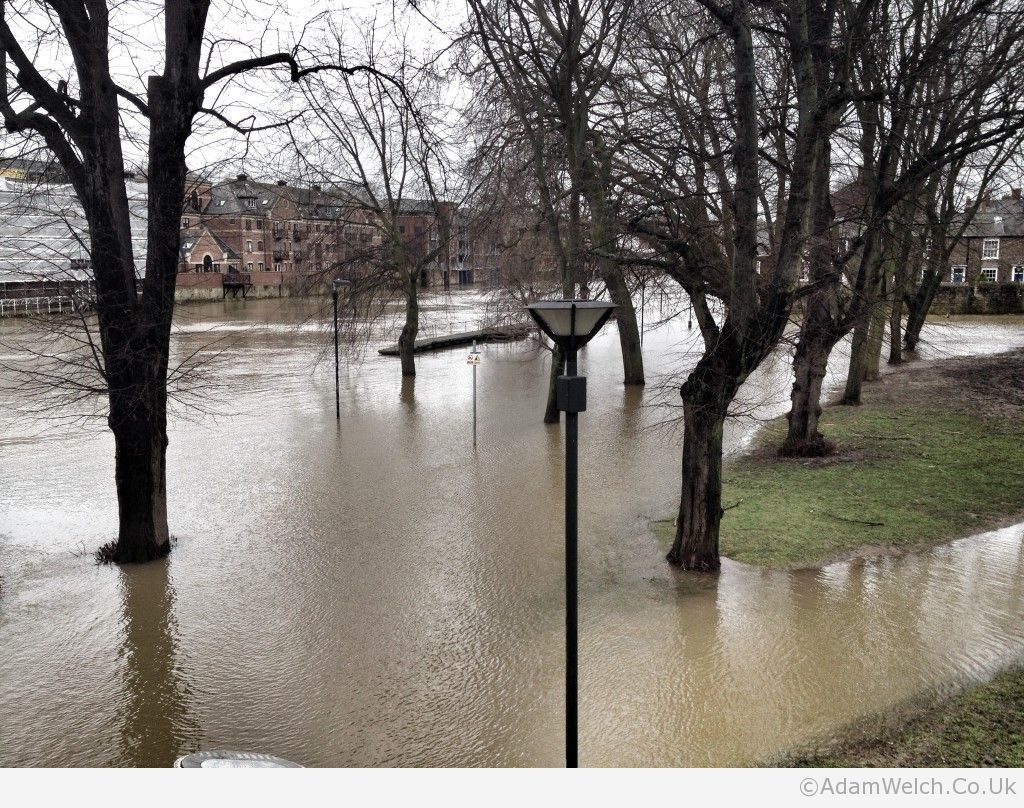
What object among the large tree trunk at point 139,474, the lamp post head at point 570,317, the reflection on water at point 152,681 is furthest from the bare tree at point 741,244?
the large tree trunk at point 139,474

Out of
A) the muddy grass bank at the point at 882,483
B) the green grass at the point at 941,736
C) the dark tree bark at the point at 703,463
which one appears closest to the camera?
the green grass at the point at 941,736

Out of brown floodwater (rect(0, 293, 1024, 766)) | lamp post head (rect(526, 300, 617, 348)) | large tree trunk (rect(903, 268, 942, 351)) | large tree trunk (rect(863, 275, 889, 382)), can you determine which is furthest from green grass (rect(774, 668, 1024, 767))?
large tree trunk (rect(903, 268, 942, 351))

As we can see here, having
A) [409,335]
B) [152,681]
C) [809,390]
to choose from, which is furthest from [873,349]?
[152,681]

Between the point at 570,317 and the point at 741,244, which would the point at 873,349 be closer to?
the point at 741,244

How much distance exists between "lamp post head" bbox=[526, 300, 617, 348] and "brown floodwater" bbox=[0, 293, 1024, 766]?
10.2 ft

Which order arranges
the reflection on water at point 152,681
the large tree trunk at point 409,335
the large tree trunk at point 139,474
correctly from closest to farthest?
the reflection on water at point 152,681 → the large tree trunk at point 139,474 → the large tree trunk at point 409,335

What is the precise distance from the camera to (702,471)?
9633 millimetres

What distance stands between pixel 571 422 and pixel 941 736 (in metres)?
3.57

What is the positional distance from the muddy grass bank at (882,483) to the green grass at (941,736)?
3.32m

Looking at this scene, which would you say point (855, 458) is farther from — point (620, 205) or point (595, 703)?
point (595, 703)

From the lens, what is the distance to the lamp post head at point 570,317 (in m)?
5.66

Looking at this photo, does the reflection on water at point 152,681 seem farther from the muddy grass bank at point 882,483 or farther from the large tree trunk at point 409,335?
the large tree trunk at point 409,335

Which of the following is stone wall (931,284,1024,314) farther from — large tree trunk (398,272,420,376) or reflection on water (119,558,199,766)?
reflection on water (119,558,199,766)

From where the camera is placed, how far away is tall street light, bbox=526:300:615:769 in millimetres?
5523
